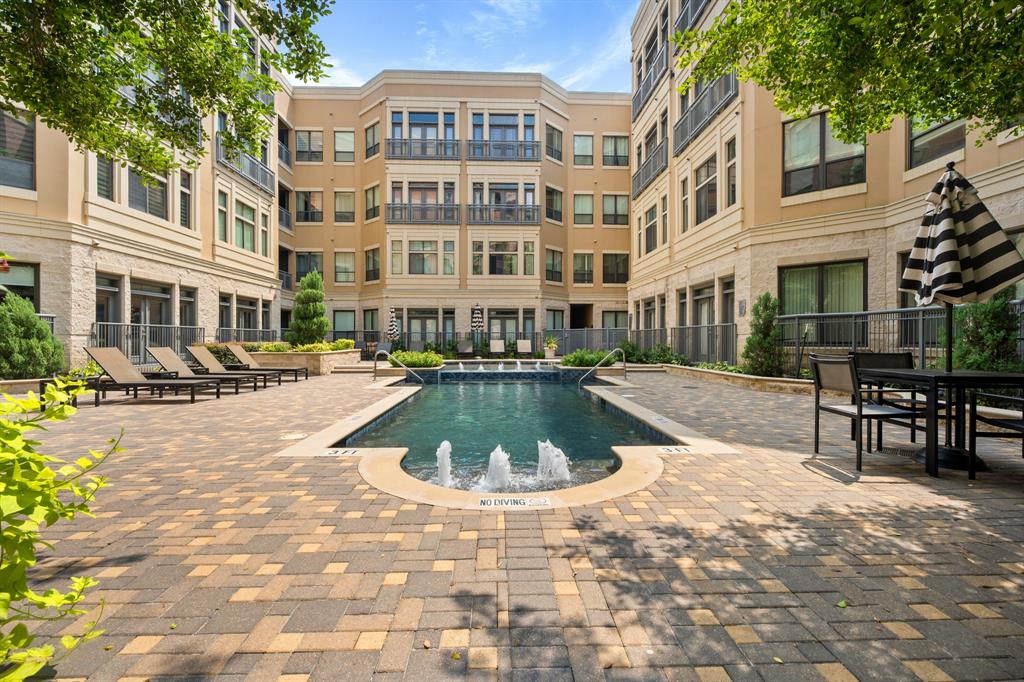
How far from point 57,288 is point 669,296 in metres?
20.5

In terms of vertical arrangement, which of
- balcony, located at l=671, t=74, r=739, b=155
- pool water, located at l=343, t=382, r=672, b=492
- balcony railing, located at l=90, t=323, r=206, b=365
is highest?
balcony, located at l=671, t=74, r=739, b=155

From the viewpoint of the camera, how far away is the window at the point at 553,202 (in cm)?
2998

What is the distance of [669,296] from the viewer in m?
20.5

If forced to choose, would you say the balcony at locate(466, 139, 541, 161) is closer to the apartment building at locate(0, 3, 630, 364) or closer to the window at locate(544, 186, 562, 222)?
the apartment building at locate(0, 3, 630, 364)

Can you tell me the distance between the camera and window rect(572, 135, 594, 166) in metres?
30.8

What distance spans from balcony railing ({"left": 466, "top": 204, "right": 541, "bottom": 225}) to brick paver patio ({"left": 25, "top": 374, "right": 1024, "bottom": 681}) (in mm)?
25413

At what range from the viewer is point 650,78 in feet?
74.6

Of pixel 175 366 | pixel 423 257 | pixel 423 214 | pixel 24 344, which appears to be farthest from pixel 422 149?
pixel 24 344

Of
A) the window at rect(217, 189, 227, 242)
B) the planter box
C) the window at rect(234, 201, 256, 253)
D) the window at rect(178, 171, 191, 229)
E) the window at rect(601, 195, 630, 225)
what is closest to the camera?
the planter box

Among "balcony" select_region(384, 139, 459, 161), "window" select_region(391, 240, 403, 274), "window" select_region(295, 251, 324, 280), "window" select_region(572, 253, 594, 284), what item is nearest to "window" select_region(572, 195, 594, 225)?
"window" select_region(572, 253, 594, 284)

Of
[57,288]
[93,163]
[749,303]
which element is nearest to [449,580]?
[749,303]

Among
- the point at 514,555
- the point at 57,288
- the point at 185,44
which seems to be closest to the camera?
the point at 514,555

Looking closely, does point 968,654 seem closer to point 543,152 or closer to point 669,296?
point 669,296

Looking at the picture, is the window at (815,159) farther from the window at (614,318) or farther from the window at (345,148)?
the window at (345,148)
